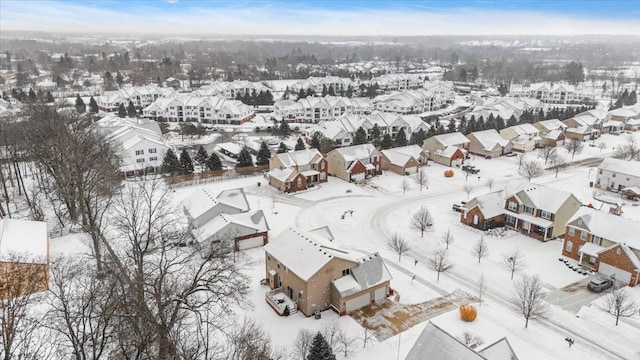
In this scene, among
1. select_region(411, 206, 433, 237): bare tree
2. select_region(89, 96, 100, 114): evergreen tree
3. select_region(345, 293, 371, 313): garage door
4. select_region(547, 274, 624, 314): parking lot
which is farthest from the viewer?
select_region(89, 96, 100, 114): evergreen tree

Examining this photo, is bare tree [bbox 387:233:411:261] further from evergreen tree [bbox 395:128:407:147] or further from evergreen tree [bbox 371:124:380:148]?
evergreen tree [bbox 371:124:380:148]

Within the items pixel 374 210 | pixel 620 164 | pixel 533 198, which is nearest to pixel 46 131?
pixel 374 210

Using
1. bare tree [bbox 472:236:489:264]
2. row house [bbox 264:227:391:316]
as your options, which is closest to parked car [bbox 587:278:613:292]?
bare tree [bbox 472:236:489:264]

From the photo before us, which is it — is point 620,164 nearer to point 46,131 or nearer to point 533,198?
point 533,198

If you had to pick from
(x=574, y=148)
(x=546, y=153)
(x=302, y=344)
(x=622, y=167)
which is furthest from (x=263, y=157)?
(x=574, y=148)

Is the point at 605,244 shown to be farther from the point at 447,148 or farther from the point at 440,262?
the point at 447,148

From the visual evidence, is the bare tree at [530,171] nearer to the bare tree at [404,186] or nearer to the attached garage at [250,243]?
the bare tree at [404,186]
